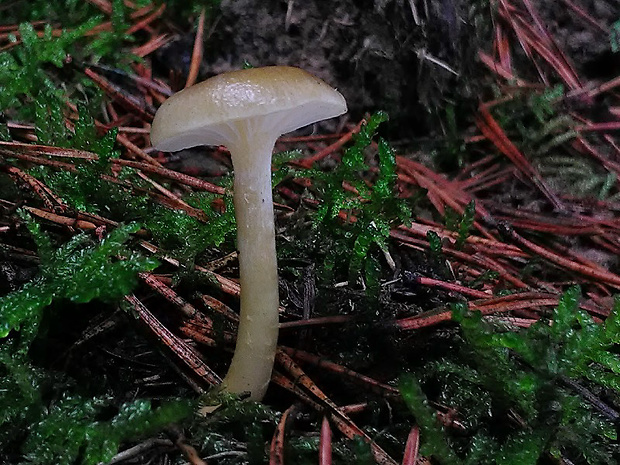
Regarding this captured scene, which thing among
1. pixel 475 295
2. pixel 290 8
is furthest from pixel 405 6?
pixel 475 295

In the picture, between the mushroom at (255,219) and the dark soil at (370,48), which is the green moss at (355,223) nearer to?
the mushroom at (255,219)

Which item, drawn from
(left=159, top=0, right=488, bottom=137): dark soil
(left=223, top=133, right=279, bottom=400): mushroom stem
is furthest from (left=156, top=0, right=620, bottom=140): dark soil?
(left=223, top=133, right=279, bottom=400): mushroom stem

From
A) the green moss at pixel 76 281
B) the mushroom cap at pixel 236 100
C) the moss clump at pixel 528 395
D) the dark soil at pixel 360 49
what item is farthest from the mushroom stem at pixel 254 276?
the dark soil at pixel 360 49

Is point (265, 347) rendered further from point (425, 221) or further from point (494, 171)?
point (494, 171)

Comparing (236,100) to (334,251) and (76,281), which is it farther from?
(334,251)

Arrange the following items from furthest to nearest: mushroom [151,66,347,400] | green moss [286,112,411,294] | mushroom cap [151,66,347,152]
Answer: green moss [286,112,411,294] → mushroom [151,66,347,400] → mushroom cap [151,66,347,152]

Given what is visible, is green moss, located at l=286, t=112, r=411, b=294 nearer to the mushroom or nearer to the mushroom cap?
the mushroom

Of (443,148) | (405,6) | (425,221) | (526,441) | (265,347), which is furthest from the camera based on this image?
(443,148)

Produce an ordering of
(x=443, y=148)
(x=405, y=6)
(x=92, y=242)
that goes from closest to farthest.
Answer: (x=92, y=242), (x=405, y=6), (x=443, y=148)

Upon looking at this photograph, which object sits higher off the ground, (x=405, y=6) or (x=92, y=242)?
(x=405, y=6)
